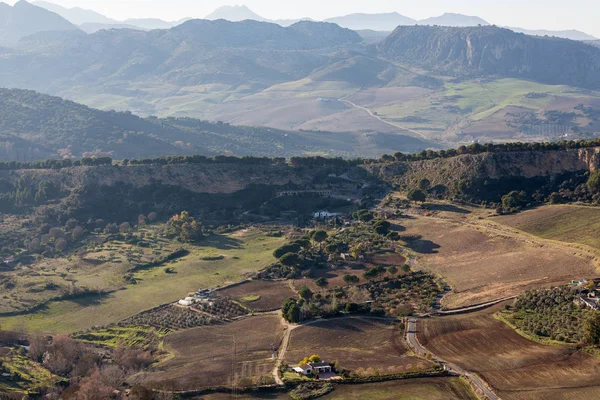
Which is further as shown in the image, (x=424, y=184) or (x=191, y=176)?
(x=191, y=176)

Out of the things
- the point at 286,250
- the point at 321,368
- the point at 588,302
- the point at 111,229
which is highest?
the point at 588,302

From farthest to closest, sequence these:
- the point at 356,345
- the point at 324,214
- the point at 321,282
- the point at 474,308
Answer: the point at 324,214, the point at 321,282, the point at 474,308, the point at 356,345

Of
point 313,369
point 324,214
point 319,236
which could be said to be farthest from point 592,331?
point 324,214

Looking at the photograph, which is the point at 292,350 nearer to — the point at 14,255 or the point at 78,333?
the point at 78,333

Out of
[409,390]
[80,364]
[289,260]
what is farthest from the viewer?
[289,260]

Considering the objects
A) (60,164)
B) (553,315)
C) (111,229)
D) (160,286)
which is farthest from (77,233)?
(553,315)

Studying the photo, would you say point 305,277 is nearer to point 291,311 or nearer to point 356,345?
point 291,311

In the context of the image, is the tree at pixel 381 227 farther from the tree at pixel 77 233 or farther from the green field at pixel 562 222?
the tree at pixel 77 233

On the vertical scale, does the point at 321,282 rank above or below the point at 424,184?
below
